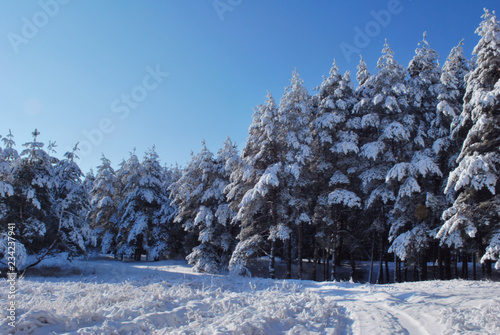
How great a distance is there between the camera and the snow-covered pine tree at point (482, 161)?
493 inches

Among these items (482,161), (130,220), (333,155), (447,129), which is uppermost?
(447,129)

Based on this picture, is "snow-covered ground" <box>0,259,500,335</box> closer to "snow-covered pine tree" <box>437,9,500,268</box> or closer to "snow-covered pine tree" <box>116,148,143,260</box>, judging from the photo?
"snow-covered pine tree" <box>437,9,500,268</box>

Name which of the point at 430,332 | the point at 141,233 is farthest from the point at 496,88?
the point at 141,233

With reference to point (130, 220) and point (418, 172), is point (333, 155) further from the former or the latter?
point (130, 220)

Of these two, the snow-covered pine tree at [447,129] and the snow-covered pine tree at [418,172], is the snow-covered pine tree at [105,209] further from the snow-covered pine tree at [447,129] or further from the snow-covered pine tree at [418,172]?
the snow-covered pine tree at [447,129]

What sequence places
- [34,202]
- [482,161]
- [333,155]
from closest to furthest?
[482,161] → [34,202] → [333,155]

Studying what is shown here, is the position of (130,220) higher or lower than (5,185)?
lower

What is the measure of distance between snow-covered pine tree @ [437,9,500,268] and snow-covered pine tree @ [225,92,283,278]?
9.43m

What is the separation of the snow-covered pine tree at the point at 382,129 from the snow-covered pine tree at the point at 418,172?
53 centimetres

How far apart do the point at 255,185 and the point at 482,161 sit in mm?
11432

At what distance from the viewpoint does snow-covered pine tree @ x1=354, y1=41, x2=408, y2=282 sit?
61.4 ft

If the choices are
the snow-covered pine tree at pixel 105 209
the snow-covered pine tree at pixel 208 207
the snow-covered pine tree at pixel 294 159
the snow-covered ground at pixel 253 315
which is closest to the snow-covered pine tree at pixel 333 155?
the snow-covered pine tree at pixel 294 159

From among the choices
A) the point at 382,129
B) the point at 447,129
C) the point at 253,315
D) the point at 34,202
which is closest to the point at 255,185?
the point at 382,129

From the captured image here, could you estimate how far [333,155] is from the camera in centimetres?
2155
